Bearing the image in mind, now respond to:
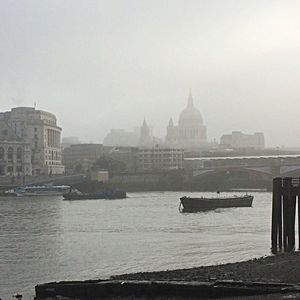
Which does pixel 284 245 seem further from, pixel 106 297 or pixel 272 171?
pixel 272 171

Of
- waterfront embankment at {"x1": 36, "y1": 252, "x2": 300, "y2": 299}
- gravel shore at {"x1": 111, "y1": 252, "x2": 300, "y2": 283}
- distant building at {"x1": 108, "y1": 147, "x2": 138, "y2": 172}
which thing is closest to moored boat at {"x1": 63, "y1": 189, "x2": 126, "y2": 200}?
distant building at {"x1": 108, "y1": 147, "x2": 138, "y2": 172}

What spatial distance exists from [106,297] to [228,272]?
4463mm

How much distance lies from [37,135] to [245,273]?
135926 mm

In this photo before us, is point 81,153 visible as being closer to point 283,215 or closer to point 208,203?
point 208,203

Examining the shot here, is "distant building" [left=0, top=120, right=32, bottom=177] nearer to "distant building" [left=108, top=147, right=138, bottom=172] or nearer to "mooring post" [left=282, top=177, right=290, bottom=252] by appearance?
"distant building" [left=108, top=147, right=138, bottom=172]

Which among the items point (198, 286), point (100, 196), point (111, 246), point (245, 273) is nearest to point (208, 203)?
point (100, 196)

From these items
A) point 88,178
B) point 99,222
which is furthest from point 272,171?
point 99,222

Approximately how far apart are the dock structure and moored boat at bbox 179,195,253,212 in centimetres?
3586

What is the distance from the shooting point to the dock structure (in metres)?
26.7

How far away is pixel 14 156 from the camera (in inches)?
5458

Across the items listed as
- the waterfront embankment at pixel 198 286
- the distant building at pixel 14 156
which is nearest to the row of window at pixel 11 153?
the distant building at pixel 14 156

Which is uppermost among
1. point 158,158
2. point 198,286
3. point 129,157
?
point 129,157

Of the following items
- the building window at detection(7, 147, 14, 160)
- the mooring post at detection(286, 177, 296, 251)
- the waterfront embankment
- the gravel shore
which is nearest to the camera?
the waterfront embankment

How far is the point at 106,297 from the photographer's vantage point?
14883 mm
